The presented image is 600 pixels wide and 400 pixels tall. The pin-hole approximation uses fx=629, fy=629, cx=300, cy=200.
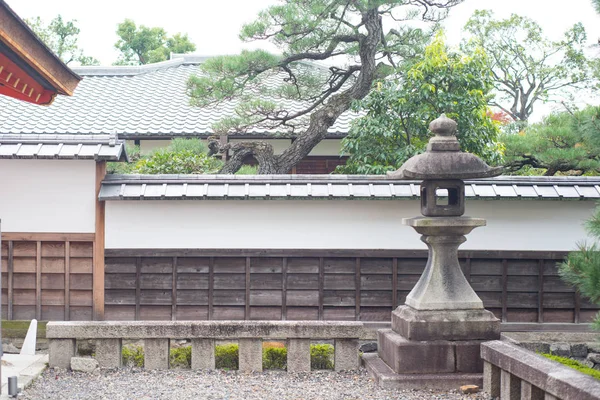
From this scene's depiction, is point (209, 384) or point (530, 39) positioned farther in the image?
point (530, 39)

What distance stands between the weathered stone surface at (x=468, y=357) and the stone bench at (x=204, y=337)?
1067 mm

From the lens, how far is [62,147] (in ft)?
27.0

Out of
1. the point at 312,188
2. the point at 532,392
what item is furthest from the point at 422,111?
the point at 532,392

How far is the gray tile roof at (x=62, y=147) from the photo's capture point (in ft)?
26.6

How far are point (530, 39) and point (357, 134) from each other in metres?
12.7

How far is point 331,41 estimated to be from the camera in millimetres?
11195

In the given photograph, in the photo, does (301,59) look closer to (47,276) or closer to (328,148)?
(328,148)

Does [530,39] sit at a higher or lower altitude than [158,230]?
higher

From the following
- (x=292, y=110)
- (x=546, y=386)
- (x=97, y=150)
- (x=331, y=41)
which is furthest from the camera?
(x=292, y=110)

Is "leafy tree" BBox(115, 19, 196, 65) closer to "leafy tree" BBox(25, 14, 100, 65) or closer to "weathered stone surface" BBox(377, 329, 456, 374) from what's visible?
"leafy tree" BBox(25, 14, 100, 65)

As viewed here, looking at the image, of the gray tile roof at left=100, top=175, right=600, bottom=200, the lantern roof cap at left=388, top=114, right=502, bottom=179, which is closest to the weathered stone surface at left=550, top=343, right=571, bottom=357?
the gray tile roof at left=100, top=175, right=600, bottom=200

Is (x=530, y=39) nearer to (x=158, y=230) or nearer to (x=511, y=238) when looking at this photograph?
(x=511, y=238)

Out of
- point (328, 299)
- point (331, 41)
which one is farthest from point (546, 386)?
point (331, 41)

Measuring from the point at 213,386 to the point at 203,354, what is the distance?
0.65m
